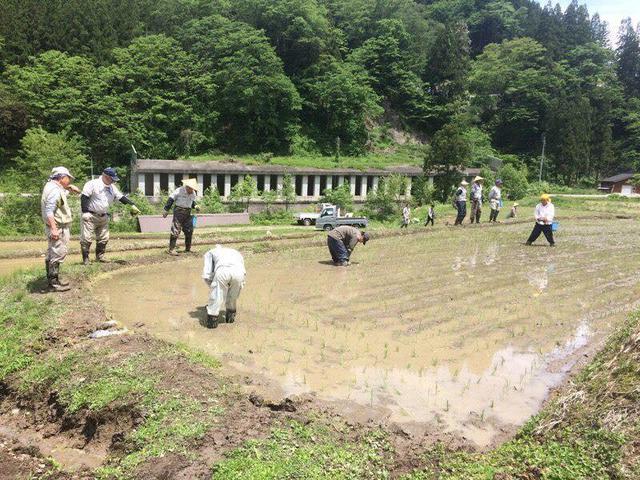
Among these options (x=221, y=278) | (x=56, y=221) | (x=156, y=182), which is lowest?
(x=221, y=278)

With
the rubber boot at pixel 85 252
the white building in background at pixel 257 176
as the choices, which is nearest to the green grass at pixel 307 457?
the rubber boot at pixel 85 252

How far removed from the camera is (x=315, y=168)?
4312 centimetres

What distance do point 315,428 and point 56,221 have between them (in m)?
6.30

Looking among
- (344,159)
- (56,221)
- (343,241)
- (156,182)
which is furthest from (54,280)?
(344,159)

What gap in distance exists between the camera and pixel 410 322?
8336 millimetres

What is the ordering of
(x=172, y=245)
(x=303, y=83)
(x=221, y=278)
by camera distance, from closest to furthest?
(x=221, y=278) < (x=172, y=245) < (x=303, y=83)

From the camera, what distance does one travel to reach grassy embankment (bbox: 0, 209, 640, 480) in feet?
13.9

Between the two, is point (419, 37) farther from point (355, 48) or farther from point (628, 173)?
point (628, 173)

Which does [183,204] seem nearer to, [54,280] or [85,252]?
[85,252]

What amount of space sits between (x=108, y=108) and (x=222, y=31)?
625 inches

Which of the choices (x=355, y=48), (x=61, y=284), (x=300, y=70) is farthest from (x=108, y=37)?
(x=61, y=284)

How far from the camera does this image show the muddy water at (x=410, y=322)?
235 inches

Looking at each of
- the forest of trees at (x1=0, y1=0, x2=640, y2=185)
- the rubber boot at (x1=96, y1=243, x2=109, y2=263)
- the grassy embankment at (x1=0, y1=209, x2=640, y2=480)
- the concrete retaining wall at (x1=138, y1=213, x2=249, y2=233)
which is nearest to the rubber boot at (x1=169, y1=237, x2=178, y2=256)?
the rubber boot at (x1=96, y1=243, x2=109, y2=263)

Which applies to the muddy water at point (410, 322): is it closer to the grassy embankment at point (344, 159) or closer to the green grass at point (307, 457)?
the green grass at point (307, 457)
